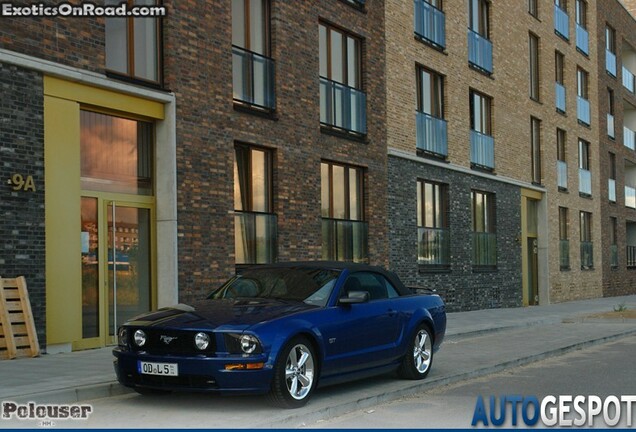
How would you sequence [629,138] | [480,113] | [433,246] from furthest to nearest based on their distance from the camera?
[629,138]
[480,113]
[433,246]

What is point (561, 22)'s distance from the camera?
1366 inches

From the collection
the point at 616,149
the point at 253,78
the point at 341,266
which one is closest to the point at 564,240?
the point at 616,149

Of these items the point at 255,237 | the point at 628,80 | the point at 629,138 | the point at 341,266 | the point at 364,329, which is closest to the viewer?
the point at 364,329

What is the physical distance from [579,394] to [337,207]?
11024 mm

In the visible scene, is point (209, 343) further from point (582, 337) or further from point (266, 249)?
point (582, 337)

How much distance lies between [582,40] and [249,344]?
3274 centimetres

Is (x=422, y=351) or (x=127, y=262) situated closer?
(x=422, y=351)

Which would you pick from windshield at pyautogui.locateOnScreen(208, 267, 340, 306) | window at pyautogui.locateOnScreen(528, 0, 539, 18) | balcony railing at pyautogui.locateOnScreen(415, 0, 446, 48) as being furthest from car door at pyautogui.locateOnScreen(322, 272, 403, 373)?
window at pyautogui.locateOnScreen(528, 0, 539, 18)

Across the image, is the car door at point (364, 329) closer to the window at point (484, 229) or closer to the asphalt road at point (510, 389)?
the asphalt road at point (510, 389)

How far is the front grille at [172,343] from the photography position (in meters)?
8.18

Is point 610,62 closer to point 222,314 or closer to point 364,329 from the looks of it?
point 364,329

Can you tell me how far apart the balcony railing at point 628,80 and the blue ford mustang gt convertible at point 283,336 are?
37396mm

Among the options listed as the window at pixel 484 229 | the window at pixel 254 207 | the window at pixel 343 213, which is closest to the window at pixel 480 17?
the window at pixel 484 229

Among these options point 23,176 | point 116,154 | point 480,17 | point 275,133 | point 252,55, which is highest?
point 480,17
